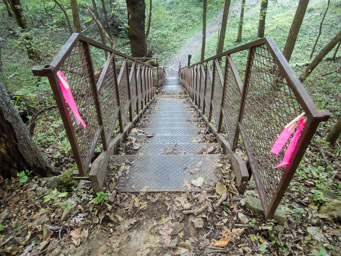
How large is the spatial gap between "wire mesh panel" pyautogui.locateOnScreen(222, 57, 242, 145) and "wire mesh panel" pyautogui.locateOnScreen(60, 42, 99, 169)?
149 cm

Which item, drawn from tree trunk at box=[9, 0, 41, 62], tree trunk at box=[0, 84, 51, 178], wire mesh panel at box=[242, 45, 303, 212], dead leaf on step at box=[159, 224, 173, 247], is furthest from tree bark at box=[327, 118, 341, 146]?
tree trunk at box=[9, 0, 41, 62]

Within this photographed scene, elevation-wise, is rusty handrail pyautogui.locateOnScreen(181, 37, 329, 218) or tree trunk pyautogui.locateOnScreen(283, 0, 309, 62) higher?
tree trunk pyautogui.locateOnScreen(283, 0, 309, 62)

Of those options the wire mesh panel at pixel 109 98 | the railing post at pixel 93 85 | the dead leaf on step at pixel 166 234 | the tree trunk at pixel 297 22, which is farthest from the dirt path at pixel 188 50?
the dead leaf on step at pixel 166 234

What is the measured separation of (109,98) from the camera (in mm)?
2318

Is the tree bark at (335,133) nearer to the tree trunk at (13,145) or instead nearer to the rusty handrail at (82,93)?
the rusty handrail at (82,93)

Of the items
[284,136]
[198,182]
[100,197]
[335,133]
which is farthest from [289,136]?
[335,133]

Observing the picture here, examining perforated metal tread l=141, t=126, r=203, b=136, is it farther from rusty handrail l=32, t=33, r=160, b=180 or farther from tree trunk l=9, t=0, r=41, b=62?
tree trunk l=9, t=0, r=41, b=62

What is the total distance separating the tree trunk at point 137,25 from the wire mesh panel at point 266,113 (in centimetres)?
847

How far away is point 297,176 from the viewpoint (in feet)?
7.45

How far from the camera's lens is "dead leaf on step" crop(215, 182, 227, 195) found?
1.73 m

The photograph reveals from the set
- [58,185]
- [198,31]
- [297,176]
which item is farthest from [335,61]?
[198,31]

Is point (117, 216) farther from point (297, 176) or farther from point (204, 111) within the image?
point (204, 111)

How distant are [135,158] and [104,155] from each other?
351mm

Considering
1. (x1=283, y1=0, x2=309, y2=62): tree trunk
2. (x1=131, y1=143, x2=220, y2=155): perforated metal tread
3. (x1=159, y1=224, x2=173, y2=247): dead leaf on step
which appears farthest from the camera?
(x1=283, y1=0, x2=309, y2=62): tree trunk
